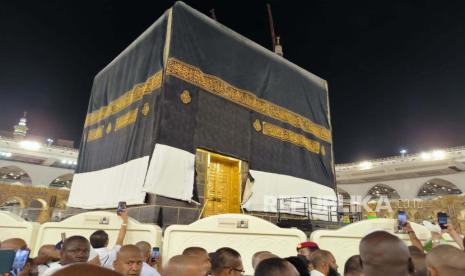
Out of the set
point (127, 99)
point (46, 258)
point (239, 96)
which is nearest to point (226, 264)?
point (46, 258)

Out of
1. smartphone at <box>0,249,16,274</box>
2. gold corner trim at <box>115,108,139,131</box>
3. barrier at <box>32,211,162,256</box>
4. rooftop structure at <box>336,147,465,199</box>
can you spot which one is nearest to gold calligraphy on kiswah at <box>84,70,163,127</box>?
gold corner trim at <box>115,108,139,131</box>

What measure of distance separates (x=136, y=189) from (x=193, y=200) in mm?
1336

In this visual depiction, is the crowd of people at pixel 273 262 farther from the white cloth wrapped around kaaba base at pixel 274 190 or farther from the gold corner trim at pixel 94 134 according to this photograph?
the gold corner trim at pixel 94 134

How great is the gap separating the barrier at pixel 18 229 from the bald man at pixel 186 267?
16.0 ft

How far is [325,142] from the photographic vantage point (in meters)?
11.9

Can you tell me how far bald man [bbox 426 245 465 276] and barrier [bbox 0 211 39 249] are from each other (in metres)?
5.96

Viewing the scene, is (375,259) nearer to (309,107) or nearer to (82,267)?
(82,267)

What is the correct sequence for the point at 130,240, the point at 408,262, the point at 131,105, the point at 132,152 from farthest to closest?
the point at 131,105, the point at 132,152, the point at 130,240, the point at 408,262

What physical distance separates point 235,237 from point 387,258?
362cm

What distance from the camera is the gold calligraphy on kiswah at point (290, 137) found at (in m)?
9.72

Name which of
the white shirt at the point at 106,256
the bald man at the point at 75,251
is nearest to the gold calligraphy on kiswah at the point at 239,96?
the white shirt at the point at 106,256

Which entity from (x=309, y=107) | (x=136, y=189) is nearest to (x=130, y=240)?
(x=136, y=189)

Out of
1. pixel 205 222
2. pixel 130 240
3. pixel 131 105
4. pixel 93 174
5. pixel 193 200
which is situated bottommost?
pixel 130 240

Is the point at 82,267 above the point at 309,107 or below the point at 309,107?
below
